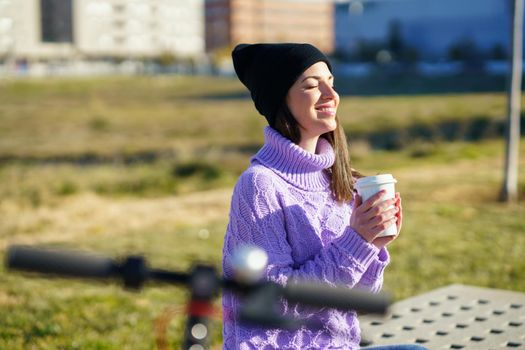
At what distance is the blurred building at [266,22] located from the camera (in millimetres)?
116625

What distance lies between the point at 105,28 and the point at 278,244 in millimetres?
114460

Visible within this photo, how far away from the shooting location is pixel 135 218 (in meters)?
10.1

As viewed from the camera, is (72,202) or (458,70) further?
(458,70)

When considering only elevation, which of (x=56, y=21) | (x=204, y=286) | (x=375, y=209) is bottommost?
(x=56, y=21)

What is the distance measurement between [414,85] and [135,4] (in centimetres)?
6246

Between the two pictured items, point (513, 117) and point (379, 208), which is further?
point (513, 117)

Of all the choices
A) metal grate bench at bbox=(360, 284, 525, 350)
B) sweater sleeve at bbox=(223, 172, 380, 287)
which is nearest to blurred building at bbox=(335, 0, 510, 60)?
metal grate bench at bbox=(360, 284, 525, 350)

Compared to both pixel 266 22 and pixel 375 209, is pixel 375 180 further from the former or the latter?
pixel 266 22

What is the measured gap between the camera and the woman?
228cm

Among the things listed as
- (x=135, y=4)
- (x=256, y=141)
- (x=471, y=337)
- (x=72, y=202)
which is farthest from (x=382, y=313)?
(x=135, y=4)

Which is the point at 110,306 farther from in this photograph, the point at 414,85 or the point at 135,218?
the point at 414,85

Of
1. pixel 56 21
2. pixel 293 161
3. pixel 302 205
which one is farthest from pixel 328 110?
pixel 56 21

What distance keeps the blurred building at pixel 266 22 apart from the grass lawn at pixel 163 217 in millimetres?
88992

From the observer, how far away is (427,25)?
86.1m
